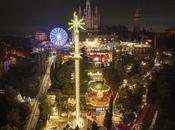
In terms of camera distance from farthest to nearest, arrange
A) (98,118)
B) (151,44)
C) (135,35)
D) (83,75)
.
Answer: (135,35) < (151,44) < (83,75) < (98,118)

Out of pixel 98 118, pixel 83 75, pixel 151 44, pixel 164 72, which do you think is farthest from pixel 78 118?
pixel 151 44

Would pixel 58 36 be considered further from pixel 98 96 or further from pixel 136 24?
pixel 136 24

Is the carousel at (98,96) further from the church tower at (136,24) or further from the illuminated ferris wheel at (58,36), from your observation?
the church tower at (136,24)

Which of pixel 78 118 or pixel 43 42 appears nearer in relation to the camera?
pixel 78 118

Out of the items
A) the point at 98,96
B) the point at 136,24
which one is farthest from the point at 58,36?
the point at 136,24

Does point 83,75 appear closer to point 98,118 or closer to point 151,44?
point 98,118

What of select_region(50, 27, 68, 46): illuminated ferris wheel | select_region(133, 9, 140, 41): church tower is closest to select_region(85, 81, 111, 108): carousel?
select_region(50, 27, 68, 46): illuminated ferris wheel

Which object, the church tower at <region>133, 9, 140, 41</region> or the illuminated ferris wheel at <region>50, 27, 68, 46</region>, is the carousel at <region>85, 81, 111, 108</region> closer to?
the illuminated ferris wheel at <region>50, 27, 68, 46</region>

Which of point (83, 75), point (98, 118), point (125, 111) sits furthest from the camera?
point (83, 75)
